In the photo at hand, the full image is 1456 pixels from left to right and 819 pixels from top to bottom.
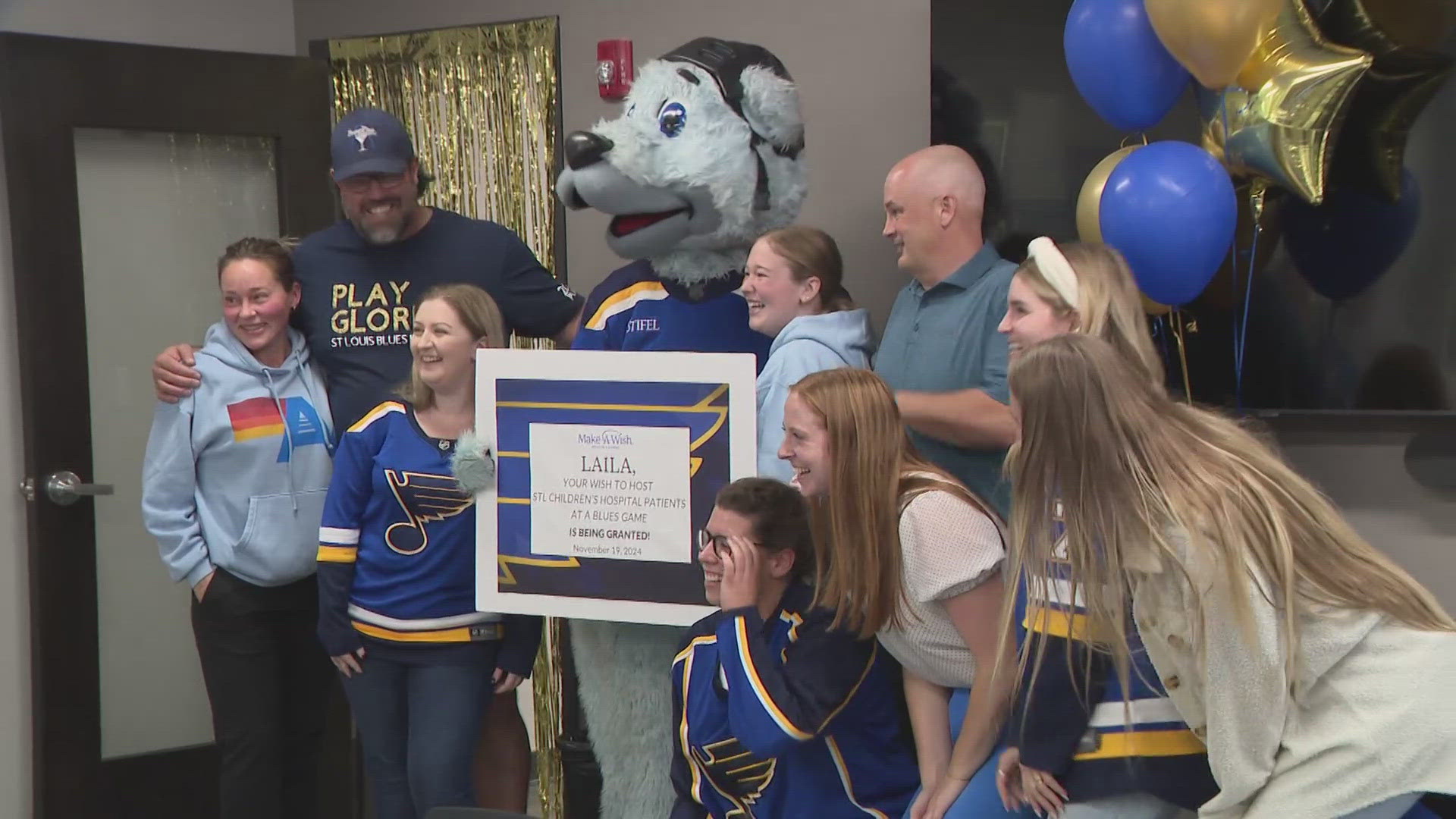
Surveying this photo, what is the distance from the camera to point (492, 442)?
2.61 m

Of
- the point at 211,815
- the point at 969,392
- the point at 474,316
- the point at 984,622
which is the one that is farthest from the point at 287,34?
the point at 984,622

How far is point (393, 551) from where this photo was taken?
107 inches

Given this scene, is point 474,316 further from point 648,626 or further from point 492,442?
point 648,626

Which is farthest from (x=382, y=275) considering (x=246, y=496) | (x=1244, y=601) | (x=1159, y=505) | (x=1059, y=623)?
(x=1244, y=601)

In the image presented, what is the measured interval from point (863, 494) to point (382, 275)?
4.22 ft

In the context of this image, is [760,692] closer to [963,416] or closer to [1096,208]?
[963,416]

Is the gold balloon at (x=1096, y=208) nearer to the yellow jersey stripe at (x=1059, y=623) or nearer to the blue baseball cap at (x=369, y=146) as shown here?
the yellow jersey stripe at (x=1059, y=623)

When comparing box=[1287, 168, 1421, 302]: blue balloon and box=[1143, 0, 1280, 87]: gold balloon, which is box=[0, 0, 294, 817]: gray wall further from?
box=[1287, 168, 1421, 302]: blue balloon

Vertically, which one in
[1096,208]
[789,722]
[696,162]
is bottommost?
[789,722]

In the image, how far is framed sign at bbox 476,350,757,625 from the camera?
245 centimetres

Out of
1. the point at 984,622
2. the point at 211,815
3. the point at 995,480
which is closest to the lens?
the point at 984,622

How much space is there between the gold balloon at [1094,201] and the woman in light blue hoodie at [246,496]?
154 centimetres

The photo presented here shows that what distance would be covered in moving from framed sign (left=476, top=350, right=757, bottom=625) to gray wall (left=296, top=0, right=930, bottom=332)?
970mm

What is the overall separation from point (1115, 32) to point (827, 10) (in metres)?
1.09
